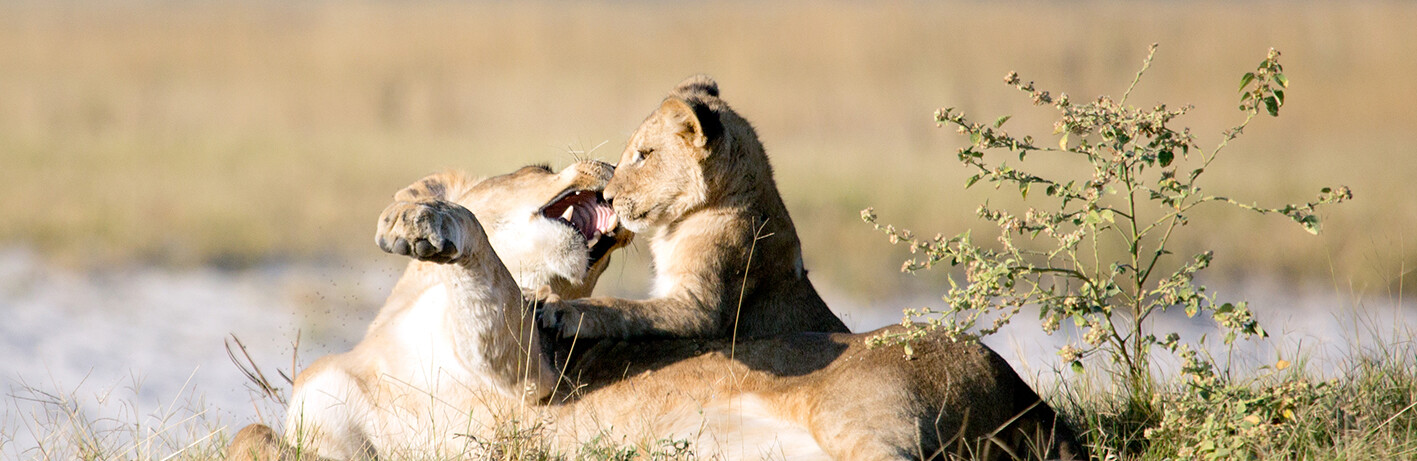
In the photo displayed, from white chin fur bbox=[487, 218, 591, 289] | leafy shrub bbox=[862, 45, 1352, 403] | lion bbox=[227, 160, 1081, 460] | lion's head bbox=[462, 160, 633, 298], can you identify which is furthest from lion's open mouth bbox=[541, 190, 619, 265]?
leafy shrub bbox=[862, 45, 1352, 403]

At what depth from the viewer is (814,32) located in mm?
19969

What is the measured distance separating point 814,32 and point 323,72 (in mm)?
6648

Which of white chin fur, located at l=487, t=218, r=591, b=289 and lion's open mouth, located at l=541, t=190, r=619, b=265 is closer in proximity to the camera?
white chin fur, located at l=487, t=218, r=591, b=289

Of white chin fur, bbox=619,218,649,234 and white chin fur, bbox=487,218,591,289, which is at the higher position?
white chin fur, bbox=619,218,649,234

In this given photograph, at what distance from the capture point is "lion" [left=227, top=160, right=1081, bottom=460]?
3738 mm

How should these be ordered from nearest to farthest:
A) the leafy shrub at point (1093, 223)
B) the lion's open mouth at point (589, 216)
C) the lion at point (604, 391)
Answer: the lion at point (604, 391) < the leafy shrub at point (1093, 223) < the lion's open mouth at point (589, 216)

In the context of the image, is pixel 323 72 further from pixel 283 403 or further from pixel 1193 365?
pixel 1193 365

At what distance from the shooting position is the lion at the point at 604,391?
374 cm

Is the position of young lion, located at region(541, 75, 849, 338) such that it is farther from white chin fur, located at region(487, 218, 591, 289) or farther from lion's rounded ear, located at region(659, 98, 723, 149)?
white chin fur, located at region(487, 218, 591, 289)

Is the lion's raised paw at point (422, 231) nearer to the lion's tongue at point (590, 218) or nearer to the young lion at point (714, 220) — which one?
the young lion at point (714, 220)

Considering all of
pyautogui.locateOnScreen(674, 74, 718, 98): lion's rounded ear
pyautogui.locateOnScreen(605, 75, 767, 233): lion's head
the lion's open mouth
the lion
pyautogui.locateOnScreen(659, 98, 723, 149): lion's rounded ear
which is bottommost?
the lion

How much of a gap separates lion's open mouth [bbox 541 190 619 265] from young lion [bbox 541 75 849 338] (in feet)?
0.53

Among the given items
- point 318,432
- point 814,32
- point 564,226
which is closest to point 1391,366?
point 564,226

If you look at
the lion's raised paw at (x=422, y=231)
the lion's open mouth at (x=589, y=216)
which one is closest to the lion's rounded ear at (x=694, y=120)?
the lion's open mouth at (x=589, y=216)
